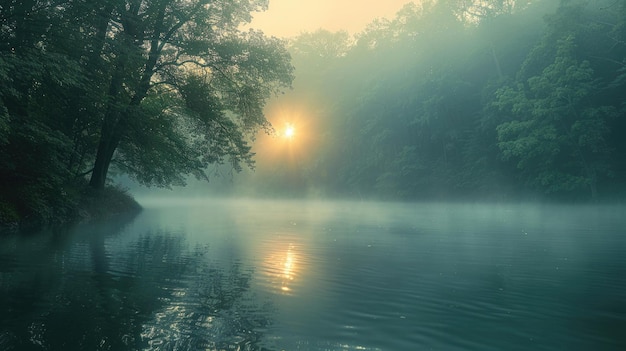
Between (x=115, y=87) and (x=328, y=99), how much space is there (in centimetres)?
6927

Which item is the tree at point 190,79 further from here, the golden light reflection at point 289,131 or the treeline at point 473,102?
the golden light reflection at point 289,131

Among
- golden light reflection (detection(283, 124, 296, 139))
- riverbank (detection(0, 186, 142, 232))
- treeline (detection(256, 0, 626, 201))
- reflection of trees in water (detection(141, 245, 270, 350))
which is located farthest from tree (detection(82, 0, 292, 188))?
golden light reflection (detection(283, 124, 296, 139))

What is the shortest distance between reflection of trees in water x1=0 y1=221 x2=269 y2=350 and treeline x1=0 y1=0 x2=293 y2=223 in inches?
258

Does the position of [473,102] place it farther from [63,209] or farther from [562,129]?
A: [63,209]

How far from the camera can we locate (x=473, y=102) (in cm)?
6725

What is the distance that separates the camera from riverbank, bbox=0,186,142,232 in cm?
2048

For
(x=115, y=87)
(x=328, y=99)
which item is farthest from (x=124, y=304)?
(x=328, y=99)

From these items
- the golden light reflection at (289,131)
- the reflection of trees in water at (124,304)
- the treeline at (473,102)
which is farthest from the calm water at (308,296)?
the golden light reflection at (289,131)

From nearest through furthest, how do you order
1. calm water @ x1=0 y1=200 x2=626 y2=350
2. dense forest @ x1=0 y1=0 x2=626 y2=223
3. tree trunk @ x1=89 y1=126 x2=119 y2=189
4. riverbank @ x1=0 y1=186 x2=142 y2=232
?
1. calm water @ x1=0 y1=200 x2=626 y2=350
2. riverbank @ x1=0 y1=186 x2=142 y2=232
3. dense forest @ x1=0 y1=0 x2=626 y2=223
4. tree trunk @ x1=89 y1=126 x2=119 y2=189

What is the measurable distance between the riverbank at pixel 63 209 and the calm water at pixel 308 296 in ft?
9.30

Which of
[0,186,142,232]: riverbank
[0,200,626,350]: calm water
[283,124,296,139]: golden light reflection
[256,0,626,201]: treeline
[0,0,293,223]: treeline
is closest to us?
[0,200,626,350]: calm water

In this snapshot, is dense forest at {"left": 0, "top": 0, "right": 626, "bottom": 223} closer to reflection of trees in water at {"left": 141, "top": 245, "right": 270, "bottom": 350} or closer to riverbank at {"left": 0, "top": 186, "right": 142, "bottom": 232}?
riverbank at {"left": 0, "top": 186, "right": 142, "bottom": 232}

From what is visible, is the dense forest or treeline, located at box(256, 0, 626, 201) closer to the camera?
the dense forest

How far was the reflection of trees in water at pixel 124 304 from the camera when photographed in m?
6.68
